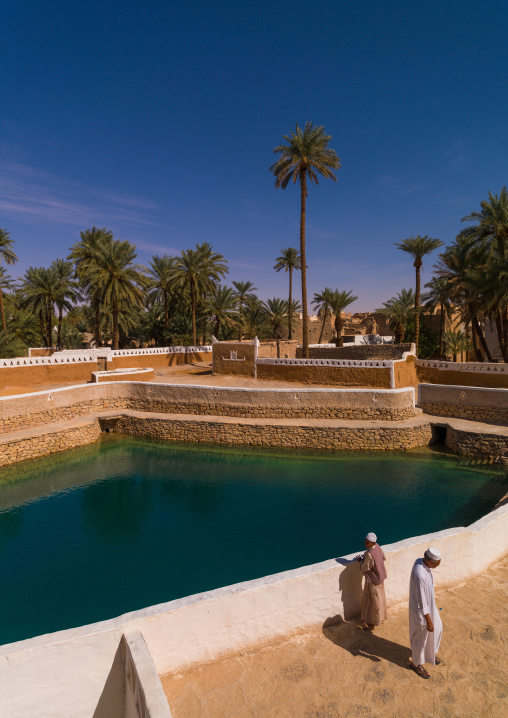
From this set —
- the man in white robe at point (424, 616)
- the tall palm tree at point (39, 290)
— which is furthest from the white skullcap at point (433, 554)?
the tall palm tree at point (39, 290)

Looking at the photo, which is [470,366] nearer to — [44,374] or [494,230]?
[494,230]

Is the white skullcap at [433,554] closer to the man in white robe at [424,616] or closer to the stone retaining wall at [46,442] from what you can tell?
the man in white robe at [424,616]

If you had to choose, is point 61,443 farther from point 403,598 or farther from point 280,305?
→ point 280,305

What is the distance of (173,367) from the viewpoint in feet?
109

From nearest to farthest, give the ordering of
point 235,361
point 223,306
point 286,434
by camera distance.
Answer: point 286,434
point 235,361
point 223,306

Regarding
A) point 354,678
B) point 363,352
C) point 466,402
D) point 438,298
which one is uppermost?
point 438,298

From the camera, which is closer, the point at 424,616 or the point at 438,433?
the point at 424,616

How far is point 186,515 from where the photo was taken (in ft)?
47.3

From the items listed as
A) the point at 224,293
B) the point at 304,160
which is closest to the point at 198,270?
the point at 224,293

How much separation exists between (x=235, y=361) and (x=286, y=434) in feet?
27.0

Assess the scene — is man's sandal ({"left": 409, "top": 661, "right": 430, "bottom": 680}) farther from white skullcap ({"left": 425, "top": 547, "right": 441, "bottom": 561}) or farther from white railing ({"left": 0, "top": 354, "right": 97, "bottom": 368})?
white railing ({"left": 0, "top": 354, "right": 97, "bottom": 368})

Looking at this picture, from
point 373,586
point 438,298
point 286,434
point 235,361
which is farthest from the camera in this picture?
point 438,298

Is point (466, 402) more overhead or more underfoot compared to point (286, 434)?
more overhead

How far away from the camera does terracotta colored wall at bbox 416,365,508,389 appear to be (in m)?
21.3
